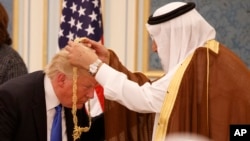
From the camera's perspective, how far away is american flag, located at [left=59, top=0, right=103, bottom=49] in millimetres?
4133

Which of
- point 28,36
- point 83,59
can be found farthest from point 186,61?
point 28,36

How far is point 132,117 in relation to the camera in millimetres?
2760

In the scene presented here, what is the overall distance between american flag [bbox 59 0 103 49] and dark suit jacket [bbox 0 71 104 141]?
5.38 ft

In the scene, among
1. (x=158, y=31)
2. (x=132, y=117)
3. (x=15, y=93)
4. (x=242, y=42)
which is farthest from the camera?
(x=242, y=42)

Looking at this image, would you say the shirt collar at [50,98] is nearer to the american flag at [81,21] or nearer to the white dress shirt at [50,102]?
the white dress shirt at [50,102]

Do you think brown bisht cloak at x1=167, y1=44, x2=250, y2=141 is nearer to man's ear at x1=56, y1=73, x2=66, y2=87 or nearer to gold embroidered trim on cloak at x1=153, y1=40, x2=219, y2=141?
gold embroidered trim on cloak at x1=153, y1=40, x2=219, y2=141

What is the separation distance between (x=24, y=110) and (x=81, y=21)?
183cm

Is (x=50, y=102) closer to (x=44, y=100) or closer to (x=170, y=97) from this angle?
(x=44, y=100)

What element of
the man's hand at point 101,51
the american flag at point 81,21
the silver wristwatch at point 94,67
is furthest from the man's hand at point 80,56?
the american flag at point 81,21

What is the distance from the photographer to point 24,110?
2.39 meters

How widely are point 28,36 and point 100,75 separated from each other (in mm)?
2403

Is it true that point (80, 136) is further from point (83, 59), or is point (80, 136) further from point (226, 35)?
point (226, 35)

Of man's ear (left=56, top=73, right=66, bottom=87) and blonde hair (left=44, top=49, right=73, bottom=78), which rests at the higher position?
blonde hair (left=44, top=49, right=73, bottom=78)

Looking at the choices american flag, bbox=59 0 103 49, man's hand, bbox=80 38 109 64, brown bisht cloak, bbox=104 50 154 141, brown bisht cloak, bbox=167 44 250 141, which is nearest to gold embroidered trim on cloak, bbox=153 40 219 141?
brown bisht cloak, bbox=167 44 250 141
